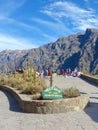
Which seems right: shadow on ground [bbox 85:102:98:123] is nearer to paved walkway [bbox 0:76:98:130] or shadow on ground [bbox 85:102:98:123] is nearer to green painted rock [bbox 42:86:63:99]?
paved walkway [bbox 0:76:98:130]

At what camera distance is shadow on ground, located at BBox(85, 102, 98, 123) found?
12888mm

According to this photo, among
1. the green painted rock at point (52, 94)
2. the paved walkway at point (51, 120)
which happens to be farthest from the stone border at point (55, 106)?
the green painted rock at point (52, 94)

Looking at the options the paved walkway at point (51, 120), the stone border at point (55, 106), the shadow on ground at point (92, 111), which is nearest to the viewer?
the paved walkway at point (51, 120)

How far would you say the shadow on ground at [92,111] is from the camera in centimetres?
1289

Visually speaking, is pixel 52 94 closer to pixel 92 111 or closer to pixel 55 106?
pixel 55 106

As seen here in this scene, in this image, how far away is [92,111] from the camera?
46.7ft

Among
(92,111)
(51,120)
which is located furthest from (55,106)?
(51,120)

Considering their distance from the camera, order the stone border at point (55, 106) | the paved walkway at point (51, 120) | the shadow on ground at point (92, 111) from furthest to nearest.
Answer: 1. the stone border at point (55, 106)
2. the shadow on ground at point (92, 111)
3. the paved walkway at point (51, 120)

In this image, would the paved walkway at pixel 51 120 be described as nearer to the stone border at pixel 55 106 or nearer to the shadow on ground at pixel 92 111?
the shadow on ground at pixel 92 111

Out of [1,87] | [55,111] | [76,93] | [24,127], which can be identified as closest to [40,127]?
[24,127]

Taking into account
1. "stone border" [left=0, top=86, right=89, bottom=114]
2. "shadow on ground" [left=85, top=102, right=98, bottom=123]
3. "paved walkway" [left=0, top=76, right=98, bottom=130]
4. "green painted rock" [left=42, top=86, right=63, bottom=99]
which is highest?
"green painted rock" [left=42, top=86, right=63, bottom=99]

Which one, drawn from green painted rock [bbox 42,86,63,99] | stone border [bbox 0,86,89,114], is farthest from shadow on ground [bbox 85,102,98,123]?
green painted rock [bbox 42,86,63,99]

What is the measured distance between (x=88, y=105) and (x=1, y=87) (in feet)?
50.6

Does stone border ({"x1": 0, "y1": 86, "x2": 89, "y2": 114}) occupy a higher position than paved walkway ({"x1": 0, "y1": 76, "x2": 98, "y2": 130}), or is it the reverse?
stone border ({"x1": 0, "y1": 86, "x2": 89, "y2": 114})
